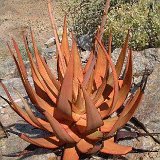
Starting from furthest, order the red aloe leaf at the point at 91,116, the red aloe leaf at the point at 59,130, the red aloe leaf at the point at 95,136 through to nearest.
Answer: the red aloe leaf at the point at 95,136
the red aloe leaf at the point at 59,130
the red aloe leaf at the point at 91,116

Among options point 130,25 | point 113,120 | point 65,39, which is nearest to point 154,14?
point 130,25

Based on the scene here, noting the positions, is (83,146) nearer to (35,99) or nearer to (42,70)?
(35,99)

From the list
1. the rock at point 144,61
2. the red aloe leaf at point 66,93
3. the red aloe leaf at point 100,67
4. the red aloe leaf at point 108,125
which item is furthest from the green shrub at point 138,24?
the red aloe leaf at point 66,93

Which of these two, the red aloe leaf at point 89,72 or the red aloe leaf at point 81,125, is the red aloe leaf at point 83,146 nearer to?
the red aloe leaf at point 81,125

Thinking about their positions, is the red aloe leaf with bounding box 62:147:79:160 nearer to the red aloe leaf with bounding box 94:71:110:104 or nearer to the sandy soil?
the red aloe leaf with bounding box 94:71:110:104

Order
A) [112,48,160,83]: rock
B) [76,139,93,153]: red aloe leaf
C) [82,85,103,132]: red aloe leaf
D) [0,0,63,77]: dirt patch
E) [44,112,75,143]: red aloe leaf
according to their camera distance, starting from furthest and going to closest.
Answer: [0,0,63,77]: dirt patch → [112,48,160,83]: rock → [76,139,93,153]: red aloe leaf → [44,112,75,143]: red aloe leaf → [82,85,103,132]: red aloe leaf

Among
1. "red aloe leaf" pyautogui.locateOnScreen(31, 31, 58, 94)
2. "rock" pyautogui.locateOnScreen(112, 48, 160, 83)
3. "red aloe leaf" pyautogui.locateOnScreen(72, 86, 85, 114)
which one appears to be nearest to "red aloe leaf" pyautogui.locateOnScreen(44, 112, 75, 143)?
"red aloe leaf" pyautogui.locateOnScreen(72, 86, 85, 114)
